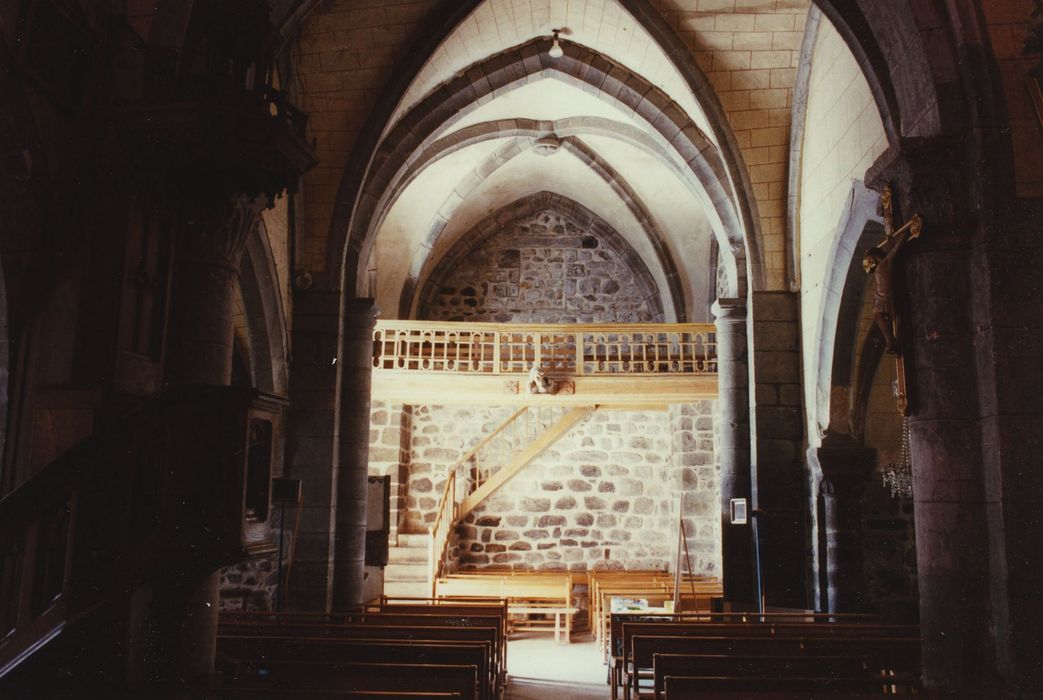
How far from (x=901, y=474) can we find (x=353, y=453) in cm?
548

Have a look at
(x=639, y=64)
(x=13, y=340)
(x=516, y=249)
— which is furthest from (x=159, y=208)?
(x=516, y=249)

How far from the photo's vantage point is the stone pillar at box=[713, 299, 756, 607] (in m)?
8.91

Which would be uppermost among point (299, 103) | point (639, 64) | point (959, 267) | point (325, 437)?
point (639, 64)

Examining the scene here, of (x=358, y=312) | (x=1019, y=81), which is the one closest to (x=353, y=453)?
(x=358, y=312)

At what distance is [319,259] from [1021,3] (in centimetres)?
656

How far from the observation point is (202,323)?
5.25 m

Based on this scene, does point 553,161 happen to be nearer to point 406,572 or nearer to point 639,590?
point 639,590

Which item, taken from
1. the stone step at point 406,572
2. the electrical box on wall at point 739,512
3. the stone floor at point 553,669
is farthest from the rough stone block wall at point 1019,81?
the stone step at point 406,572

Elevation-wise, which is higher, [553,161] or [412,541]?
[553,161]

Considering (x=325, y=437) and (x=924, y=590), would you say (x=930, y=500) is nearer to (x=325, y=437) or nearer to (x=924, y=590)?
(x=924, y=590)

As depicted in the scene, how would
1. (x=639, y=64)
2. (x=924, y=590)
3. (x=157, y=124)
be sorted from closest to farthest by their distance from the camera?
(x=157, y=124) → (x=924, y=590) → (x=639, y=64)

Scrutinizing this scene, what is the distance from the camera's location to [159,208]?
476cm

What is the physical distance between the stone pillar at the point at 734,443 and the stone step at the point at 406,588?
17.1ft

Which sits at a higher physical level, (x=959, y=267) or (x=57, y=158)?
(x=57, y=158)
